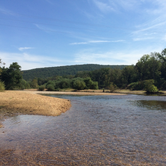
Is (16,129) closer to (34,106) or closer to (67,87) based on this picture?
(34,106)

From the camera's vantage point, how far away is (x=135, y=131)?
10.4 meters

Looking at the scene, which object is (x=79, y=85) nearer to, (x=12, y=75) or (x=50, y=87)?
(x=50, y=87)

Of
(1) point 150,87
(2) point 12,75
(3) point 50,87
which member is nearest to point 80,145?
(2) point 12,75

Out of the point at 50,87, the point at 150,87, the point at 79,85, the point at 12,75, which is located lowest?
the point at 50,87

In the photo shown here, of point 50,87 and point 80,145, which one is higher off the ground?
point 80,145

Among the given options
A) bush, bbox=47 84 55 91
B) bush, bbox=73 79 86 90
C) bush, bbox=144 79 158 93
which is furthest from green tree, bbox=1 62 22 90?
bush, bbox=144 79 158 93

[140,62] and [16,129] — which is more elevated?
[140,62]

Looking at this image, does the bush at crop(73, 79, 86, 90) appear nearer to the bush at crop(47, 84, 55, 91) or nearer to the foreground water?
the bush at crop(47, 84, 55, 91)

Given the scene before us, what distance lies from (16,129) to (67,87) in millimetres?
88230

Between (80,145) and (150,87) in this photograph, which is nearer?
(80,145)

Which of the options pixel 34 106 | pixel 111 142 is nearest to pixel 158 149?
pixel 111 142

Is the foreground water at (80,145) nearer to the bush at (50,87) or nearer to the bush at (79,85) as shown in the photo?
the bush at (79,85)

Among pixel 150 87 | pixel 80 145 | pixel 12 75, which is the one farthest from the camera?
pixel 150 87

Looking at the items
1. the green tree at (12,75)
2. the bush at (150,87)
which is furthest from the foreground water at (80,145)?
the bush at (150,87)
